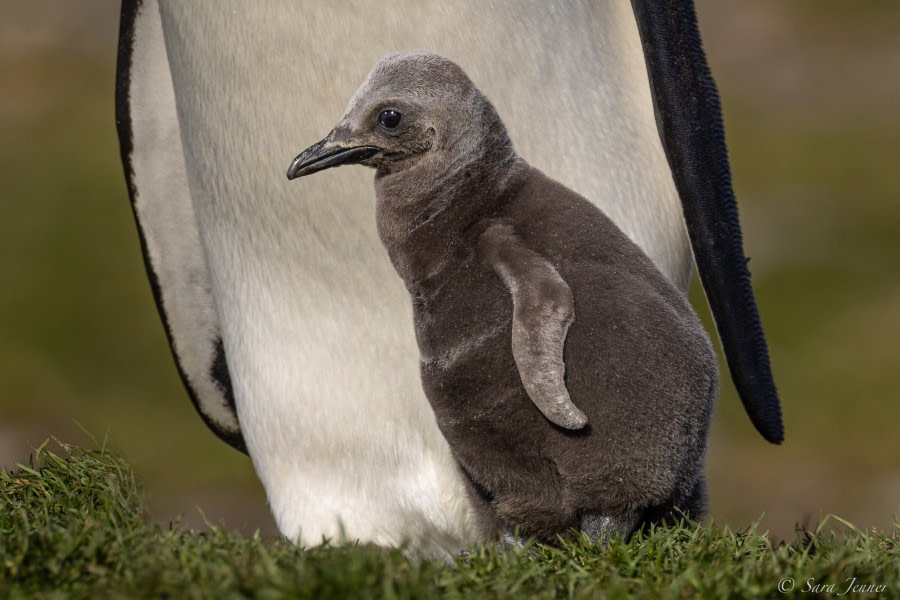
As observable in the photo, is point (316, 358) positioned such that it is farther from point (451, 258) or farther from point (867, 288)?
point (867, 288)

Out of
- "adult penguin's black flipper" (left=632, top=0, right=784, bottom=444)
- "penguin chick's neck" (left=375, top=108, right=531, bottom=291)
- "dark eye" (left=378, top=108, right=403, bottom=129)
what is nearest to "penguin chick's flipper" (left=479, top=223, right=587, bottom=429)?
"penguin chick's neck" (left=375, top=108, right=531, bottom=291)

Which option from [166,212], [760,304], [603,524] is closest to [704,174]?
[603,524]

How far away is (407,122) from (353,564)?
65 cm

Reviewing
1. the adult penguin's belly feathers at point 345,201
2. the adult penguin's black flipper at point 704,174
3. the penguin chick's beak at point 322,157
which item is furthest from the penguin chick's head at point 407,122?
the adult penguin's black flipper at point 704,174

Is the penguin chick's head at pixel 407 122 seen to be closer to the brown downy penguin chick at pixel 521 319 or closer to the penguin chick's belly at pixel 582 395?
the brown downy penguin chick at pixel 521 319

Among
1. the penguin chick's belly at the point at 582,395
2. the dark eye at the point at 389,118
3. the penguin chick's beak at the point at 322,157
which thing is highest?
the dark eye at the point at 389,118

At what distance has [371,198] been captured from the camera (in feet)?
7.06

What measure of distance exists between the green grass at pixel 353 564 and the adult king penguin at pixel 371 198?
411mm

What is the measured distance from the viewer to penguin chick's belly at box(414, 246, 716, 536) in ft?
5.50

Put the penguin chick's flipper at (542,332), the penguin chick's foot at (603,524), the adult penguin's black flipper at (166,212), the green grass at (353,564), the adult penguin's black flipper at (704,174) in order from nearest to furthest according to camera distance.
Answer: the green grass at (353,564), the penguin chick's flipper at (542,332), the penguin chick's foot at (603,524), the adult penguin's black flipper at (704,174), the adult penguin's black flipper at (166,212)

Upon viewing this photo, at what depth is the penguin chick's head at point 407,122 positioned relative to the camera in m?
1.70

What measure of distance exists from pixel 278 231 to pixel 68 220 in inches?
347

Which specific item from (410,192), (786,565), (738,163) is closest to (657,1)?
(410,192)

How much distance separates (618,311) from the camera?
5.54 ft
